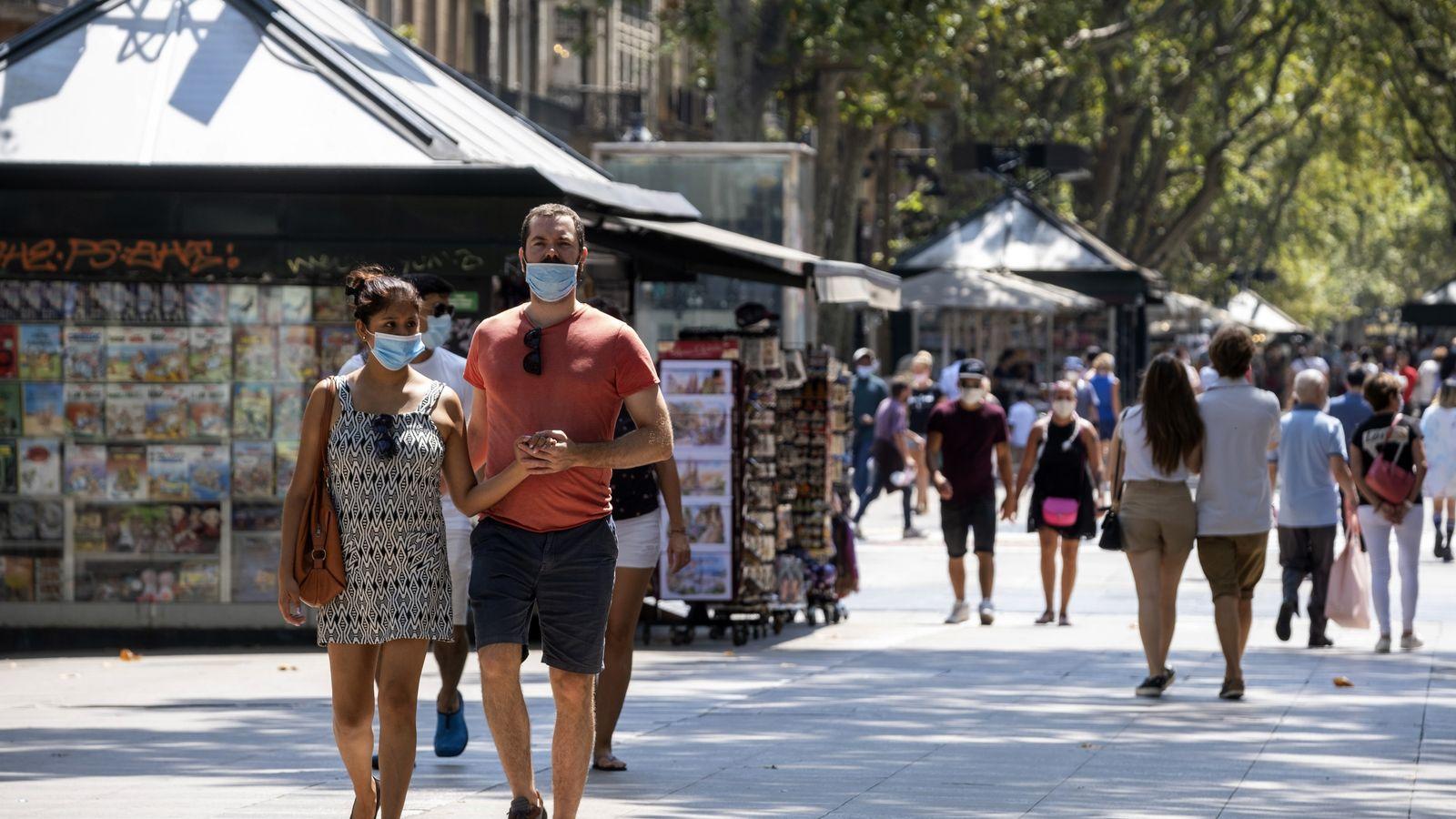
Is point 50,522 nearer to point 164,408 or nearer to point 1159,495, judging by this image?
point 164,408

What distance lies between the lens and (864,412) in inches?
914

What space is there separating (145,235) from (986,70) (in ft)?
95.2

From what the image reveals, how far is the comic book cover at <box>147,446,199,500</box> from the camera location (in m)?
13.4

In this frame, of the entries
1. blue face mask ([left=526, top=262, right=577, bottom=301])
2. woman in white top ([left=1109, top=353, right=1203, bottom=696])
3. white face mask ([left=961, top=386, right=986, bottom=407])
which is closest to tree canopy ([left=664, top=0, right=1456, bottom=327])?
white face mask ([left=961, top=386, right=986, bottom=407])

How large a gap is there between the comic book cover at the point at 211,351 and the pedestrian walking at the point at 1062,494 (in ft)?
16.5

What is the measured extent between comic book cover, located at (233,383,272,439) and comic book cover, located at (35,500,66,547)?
3.63ft

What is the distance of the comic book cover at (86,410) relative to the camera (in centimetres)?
1341

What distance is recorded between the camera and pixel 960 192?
146 ft

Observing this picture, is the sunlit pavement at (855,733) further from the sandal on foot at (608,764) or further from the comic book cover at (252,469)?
the comic book cover at (252,469)

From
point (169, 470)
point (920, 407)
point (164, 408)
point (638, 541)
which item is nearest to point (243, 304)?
point (164, 408)

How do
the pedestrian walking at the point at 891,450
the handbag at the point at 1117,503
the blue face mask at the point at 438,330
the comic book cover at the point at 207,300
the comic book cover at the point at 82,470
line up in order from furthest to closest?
the pedestrian walking at the point at 891,450 → the comic book cover at the point at 82,470 → the comic book cover at the point at 207,300 → the handbag at the point at 1117,503 → the blue face mask at the point at 438,330

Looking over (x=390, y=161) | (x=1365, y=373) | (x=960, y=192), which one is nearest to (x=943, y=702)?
(x=390, y=161)

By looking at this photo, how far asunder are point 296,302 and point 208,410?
797 mm

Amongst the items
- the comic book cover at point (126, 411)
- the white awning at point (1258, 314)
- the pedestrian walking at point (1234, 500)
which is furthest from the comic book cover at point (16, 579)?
the white awning at point (1258, 314)
